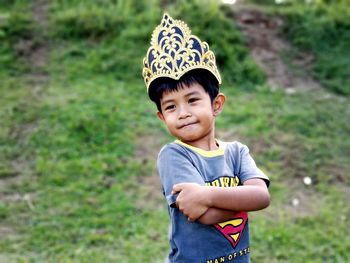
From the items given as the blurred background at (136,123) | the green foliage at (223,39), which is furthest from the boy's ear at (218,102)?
the green foliage at (223,39)

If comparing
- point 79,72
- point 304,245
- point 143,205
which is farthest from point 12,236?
point 79,72

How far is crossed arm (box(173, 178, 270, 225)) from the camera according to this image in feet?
6.89

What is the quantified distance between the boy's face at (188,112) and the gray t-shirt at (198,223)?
0.07 meters

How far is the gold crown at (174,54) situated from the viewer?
2260 mm

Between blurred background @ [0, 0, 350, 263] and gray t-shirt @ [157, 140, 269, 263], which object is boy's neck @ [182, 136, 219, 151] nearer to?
gray t-shirt @ [157, 140, 269, 263]

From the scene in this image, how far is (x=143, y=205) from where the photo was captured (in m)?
4.77

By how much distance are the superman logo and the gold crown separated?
640mm

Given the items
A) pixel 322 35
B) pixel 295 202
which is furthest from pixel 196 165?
pixel 322 35

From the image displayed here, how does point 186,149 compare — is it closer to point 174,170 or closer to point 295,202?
point 174,170

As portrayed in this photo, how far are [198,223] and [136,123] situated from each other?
3.71 meters

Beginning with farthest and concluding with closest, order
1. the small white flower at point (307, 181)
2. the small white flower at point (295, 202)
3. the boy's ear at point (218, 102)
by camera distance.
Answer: the small white flower at point (307, 181), the small white flower at point (295, 202), the boy's ear at point (218, 102)

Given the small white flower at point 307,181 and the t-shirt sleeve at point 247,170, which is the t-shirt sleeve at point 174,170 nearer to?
the t-shirt sleeve at point 247,170

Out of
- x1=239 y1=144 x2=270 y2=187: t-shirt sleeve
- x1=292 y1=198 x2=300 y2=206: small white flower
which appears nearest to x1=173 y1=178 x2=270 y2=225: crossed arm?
x1=239 y1=144 x2=270 y2=187: t-shirt sleeve

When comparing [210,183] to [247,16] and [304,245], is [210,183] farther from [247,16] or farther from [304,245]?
[247,16]
